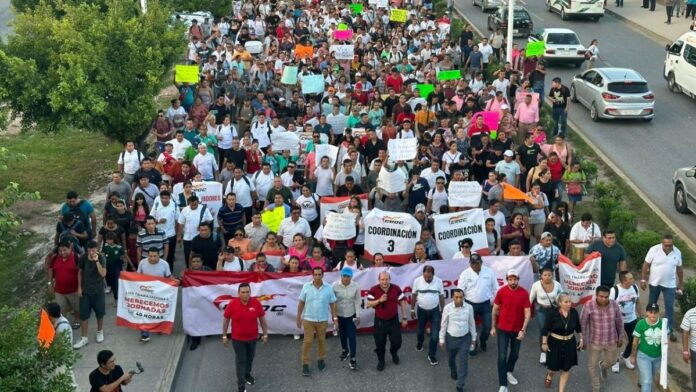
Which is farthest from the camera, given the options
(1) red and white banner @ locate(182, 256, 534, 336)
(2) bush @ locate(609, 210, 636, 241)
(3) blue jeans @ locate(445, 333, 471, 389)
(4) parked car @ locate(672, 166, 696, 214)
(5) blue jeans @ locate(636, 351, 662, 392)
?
(4) parked car @ locate(672, 166, 696, 214)

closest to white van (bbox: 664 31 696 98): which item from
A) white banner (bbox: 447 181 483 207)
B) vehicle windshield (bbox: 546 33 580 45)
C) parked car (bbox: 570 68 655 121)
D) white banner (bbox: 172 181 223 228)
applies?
parked car (bbox: 570 68 655 121)

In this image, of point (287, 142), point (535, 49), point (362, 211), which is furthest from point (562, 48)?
point (362, 211)

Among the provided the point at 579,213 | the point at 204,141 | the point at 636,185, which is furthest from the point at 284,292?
the point at 636,185

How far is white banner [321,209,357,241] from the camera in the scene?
15617 mm

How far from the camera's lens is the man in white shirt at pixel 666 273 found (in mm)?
13977

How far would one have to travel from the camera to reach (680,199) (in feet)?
64.3

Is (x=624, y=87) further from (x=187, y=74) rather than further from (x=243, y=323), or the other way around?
(x=243, y=323)

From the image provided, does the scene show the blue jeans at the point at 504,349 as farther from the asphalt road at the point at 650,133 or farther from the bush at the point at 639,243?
the asphalt road at the point at 650,133

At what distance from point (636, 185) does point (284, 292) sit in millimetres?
10095

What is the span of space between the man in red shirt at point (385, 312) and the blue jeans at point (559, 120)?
10896 mm

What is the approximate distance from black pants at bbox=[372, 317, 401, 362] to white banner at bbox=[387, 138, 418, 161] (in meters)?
5.08

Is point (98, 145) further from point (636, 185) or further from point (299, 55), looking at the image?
point (636, 185)

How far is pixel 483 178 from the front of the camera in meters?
18.8

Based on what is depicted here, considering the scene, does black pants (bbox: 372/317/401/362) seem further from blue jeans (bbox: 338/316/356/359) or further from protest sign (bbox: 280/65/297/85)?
protest sign (bbox: 280/65/297/85)
